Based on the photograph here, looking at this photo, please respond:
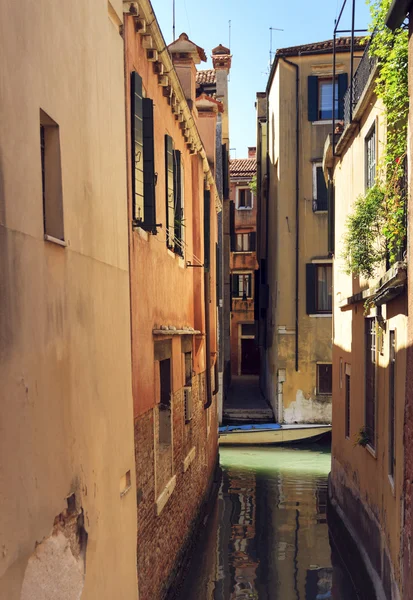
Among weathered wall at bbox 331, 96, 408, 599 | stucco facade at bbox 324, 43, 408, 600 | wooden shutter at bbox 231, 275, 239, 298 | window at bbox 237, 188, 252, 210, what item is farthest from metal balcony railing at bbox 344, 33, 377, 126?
window at bbox 237, 188, 252, 210

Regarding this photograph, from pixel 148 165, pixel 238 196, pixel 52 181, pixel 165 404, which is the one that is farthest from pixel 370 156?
pixel 238 196

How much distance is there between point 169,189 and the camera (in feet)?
31.8

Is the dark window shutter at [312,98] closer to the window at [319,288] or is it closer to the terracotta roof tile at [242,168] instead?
the window at [319,288]

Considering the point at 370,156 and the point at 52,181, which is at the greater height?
the point at 370,156

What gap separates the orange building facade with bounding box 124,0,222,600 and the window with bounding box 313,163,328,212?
9.08 m

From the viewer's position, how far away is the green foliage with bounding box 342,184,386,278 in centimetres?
898

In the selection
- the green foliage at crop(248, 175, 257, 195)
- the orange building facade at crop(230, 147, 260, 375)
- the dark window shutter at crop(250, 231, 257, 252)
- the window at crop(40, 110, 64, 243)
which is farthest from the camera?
the dark window shutter at crop(250, 231, 257, 252)

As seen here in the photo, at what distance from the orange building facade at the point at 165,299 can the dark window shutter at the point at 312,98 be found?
932cm

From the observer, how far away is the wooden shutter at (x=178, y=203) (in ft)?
34.4

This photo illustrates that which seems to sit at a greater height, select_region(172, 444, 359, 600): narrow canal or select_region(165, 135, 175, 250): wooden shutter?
select_region(165, 135, 175, 250): wooden shutter

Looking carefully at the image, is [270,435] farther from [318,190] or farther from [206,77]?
[206,77]

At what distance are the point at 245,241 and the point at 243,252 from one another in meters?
0.66

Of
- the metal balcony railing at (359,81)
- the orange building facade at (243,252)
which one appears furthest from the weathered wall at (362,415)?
the orange building facade at (243,252)

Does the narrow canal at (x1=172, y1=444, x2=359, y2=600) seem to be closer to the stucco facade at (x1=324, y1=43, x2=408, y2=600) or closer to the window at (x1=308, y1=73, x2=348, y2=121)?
the stucco facade at (x1=324, y1=43, x2=408, y2=600)
